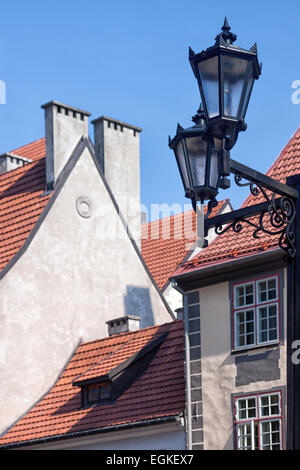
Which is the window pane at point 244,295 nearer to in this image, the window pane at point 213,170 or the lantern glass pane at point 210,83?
the window pane at point 213,170

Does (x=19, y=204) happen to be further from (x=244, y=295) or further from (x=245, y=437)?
(x=245, y=437)

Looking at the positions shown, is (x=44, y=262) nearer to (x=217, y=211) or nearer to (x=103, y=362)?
(x=103, y=362)

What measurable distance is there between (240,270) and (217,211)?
13348mm

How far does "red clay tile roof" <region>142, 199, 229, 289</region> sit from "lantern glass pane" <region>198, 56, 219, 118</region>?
22.9 m

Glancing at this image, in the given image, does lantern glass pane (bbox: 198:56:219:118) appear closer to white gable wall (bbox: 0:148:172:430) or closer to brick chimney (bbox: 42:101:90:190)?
white gable wall (bbox: 0:148:172:430)

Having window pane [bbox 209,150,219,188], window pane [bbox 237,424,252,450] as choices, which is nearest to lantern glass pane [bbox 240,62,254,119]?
window pane [bbox 209,150,219,188]

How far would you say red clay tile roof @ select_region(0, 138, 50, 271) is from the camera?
Result: 80.7 feet

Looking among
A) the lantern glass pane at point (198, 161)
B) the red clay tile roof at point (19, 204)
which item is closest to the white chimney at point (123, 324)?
the red clay tile roof at point (19, 204)

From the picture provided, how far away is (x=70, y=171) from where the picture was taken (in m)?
25.5

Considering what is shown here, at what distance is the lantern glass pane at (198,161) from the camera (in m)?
7.45

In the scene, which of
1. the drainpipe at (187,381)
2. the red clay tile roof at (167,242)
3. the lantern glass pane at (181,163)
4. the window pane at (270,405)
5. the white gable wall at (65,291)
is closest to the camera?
the lantern glass pane at (181,163)

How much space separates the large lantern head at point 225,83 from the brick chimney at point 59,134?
1826cm

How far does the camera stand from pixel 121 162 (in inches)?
1093
